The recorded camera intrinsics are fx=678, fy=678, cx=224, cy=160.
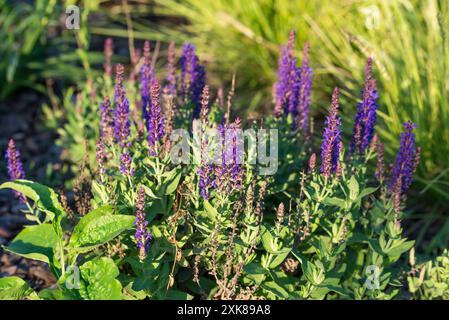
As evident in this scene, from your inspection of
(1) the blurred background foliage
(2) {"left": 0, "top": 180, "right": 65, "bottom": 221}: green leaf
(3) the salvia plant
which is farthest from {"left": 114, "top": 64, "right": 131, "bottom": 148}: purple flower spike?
(1) the blurred background foliage

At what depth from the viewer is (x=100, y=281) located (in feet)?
7.60

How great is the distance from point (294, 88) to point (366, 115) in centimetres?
42

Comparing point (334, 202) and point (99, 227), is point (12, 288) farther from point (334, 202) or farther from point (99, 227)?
point (334, 202)

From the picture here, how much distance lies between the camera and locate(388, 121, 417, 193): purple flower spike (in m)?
2.61

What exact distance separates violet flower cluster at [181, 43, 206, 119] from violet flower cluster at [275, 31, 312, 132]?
0.35 metres

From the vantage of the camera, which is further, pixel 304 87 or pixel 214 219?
pixel 304 87

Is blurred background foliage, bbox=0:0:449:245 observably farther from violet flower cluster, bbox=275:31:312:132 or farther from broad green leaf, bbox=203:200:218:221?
broad green leaf, bbox=203:200:218:221

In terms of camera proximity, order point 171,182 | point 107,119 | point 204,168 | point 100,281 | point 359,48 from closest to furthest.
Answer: point 100,281 → point 204,168 → point 171,182 → point 107,119 → point 359,48

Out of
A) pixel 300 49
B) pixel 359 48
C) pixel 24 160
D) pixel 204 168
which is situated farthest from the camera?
pixel 300 49

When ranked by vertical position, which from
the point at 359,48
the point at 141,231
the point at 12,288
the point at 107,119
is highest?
the point at 359,48

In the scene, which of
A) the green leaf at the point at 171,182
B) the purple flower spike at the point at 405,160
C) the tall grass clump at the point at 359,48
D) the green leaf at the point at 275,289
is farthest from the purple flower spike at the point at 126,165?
the tall grass clump at the point at 359,48

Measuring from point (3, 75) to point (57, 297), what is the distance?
262 centimetres

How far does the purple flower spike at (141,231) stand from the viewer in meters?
2.26

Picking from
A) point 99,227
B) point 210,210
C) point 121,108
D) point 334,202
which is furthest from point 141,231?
point 334,202
